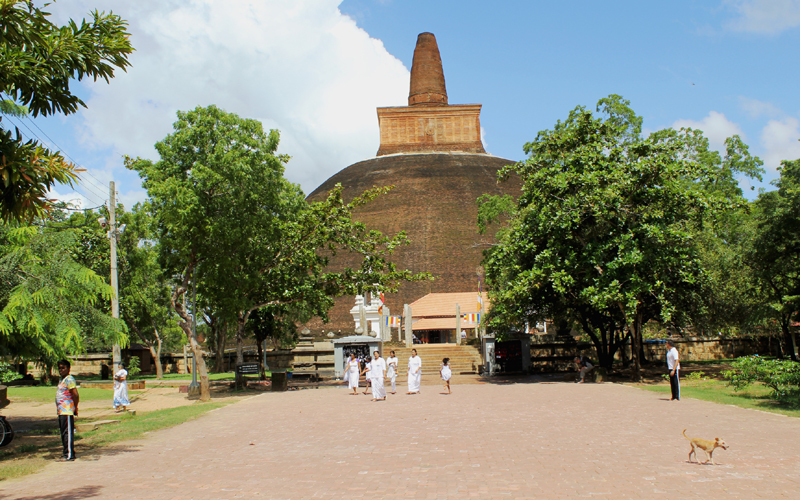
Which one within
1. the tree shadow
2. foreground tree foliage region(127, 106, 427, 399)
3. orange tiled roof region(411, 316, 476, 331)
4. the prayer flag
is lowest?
the tree shadow

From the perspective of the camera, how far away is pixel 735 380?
14328 millimetres

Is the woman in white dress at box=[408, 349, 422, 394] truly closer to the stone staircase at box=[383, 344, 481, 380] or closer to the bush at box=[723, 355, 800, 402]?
the bush at box=[723, 355, 800, 402]

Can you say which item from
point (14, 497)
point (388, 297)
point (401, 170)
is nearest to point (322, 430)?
point (14, 497)

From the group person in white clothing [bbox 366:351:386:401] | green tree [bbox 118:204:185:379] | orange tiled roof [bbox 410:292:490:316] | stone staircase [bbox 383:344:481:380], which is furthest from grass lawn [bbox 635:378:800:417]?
green tree [bbox 118:204:185:379]

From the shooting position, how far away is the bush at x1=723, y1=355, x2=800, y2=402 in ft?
41.8

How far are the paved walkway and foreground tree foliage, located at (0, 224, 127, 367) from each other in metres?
2.51

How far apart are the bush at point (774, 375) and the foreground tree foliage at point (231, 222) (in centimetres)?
1219

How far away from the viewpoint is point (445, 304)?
38.8 m

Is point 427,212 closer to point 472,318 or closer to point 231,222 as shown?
point 472,318

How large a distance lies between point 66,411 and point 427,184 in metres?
43.5

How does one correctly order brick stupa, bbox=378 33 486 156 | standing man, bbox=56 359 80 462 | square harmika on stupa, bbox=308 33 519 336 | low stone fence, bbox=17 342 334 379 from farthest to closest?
brick stupa, bbox=378 33 486 156, square harmika on stupa, bbox=308 33 519 336, low stone fence, bbox=17 342 334 379, standing man, bbox=56 359 80 462

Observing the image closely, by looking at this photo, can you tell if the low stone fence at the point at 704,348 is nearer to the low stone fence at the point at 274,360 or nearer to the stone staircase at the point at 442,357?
the stone staircase at the point at 442,357

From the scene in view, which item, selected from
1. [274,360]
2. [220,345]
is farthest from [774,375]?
[220,345]

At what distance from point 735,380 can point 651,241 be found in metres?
6.07
